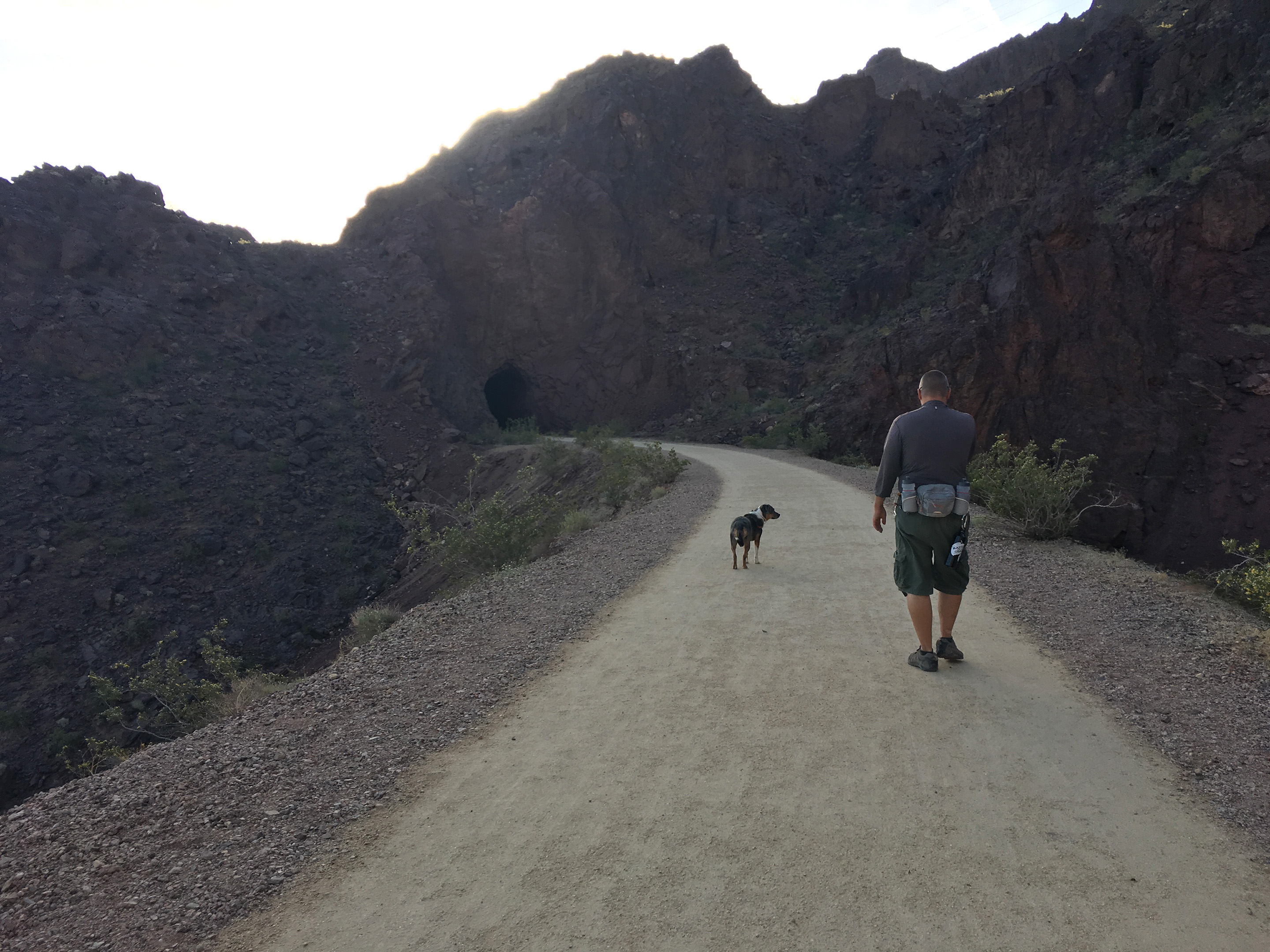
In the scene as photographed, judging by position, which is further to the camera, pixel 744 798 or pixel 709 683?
pixel 709 683

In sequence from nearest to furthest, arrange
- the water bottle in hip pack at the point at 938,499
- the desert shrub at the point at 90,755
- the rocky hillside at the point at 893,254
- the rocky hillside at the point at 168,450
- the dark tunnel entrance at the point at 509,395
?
the water bottle in hip pack at the point at 938,499
the desert shrub at the point at 90,755
the rocky hillside at the point at 168,450
the rocky hillside at the point at 893,254
the dark tunnel entrance at the point at 509,395

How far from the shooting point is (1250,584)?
18.0ft

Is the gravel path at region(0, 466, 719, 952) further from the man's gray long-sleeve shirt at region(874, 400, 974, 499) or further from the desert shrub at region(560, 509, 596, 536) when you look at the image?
the desert shrub at region(560, 509, 596, 536)

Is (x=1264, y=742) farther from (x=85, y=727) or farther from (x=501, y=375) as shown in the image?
(x=501, y=375)

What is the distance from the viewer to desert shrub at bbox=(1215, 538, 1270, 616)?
542 centimetres

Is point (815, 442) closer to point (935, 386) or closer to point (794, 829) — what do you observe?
point (935, 386)

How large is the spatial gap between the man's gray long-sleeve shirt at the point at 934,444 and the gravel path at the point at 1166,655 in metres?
1.46

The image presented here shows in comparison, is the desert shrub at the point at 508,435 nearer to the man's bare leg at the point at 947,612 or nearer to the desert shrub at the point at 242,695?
the desert shrub at the point at 242,695

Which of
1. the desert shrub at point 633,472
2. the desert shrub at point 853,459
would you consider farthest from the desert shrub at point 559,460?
the desert shrub at point 853,459

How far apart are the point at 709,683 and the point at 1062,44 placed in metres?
68.9

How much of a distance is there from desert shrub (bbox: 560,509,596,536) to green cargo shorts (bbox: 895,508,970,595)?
7.82 meters

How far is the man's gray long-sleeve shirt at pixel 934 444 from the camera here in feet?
15.4

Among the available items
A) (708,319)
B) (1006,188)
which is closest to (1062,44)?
(1006,188)

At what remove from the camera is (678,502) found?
43.9 ft
